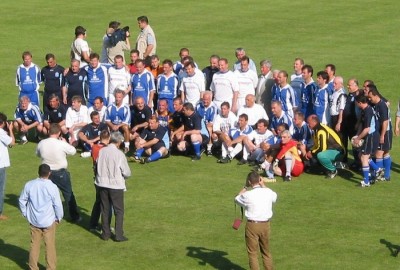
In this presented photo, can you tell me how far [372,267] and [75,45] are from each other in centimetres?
1307

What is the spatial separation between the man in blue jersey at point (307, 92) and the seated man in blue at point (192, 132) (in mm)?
2281

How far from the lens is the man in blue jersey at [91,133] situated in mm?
21656

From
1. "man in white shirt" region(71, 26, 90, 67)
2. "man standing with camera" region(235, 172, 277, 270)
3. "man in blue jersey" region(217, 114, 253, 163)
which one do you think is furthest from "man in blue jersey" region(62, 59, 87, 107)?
"man standing with camera" region(235, 172, 277, 270)

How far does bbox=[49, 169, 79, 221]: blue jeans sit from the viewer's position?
17094mm

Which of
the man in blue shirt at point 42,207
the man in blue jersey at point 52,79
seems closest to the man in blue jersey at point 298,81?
the man in blue jersey at point 52,79

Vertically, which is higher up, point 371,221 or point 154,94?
point 154,94

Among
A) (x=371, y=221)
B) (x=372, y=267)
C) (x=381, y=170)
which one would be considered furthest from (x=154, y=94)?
(x=372, y=267)

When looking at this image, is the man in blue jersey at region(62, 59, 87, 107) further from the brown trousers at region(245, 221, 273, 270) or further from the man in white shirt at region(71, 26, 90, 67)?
the brown trousers at region(245, 221, 273, 270)

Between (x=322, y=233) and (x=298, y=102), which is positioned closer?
(x=322, y=233)

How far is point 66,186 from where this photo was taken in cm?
1722

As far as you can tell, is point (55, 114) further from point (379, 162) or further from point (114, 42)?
point (379, 162)

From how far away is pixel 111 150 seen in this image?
53.4 feet

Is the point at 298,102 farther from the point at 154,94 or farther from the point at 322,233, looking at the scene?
the point at 322,233

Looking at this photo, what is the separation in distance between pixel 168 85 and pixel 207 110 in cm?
140
